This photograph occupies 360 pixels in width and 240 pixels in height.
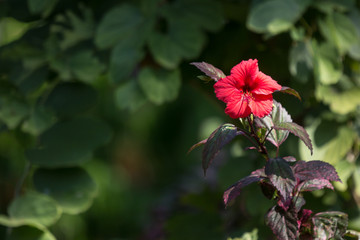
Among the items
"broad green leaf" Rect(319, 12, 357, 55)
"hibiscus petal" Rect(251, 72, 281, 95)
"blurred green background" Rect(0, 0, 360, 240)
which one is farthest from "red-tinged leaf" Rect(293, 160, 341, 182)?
"broad green leaf" Rect(319, 12, 357, 55)

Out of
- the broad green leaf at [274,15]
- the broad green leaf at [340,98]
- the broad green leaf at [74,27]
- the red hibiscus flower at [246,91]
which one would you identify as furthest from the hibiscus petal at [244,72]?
the broad green leaf at [74,27]

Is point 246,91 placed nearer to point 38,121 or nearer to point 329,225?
point 329,225

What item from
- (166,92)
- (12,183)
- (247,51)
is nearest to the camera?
(166,92)

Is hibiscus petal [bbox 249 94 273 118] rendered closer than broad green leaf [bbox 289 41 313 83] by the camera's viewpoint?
Yes

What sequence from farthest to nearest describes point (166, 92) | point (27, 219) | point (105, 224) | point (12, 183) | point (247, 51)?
point (105, 224)
point (12, 183)
point (247, 51)
point (166, 92)
point (27, 219)

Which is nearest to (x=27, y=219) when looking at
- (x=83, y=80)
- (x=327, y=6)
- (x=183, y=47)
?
(x=83, y=80)

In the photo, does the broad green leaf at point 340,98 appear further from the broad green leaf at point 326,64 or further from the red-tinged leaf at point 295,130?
the red-tinged leaf at point 295,130

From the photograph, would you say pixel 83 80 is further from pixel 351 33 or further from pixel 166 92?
pixel 351 33

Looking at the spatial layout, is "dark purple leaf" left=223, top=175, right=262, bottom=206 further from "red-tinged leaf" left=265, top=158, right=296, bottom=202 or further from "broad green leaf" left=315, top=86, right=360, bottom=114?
"broad green leaf" left=315, top=86, right=360, bottom=114

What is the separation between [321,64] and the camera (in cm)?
101

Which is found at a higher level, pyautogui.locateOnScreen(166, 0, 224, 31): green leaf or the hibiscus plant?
the hibiscus plant

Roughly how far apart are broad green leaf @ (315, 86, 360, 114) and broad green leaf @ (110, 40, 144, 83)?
14.2 inches

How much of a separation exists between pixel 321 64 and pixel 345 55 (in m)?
0.14

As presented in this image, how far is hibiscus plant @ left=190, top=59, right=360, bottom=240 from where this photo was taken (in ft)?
1.66
